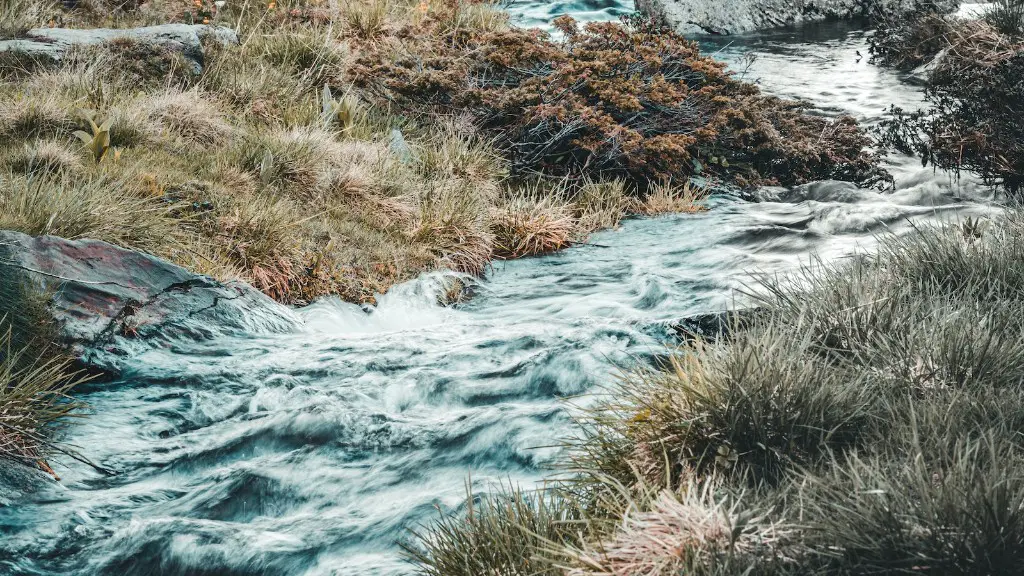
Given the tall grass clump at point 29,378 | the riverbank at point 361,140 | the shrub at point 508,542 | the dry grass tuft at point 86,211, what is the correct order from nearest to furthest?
the shrub at point 508,542
the tall grass clump at point 29,378
the dry grass tuft at point 86,211
the riverbank at point 361,140

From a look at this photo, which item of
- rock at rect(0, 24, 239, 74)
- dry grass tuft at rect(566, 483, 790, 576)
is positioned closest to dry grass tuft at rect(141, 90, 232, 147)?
rock at rect(0, 24, 239, 74)

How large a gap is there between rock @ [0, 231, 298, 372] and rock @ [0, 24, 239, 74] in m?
4.20

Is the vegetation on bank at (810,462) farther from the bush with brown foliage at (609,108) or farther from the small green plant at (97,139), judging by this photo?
the bush with brown foliage at (609,108)

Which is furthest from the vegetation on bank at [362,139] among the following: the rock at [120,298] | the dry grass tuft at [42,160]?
the rock at [120,298]

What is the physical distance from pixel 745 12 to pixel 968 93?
7.31 m

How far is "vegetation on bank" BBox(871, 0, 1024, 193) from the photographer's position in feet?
28.8

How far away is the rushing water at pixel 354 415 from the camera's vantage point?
3.48 meters

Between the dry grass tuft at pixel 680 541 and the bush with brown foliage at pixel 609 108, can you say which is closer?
the dry grass tuft at pixel 680 541

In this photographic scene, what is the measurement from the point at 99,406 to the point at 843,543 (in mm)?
3882

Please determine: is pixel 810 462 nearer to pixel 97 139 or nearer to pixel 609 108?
pixel 97 139

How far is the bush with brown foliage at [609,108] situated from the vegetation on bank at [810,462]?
5.09 metres

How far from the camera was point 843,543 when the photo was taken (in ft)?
7.89

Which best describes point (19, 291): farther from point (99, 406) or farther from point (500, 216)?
point (500, 216)

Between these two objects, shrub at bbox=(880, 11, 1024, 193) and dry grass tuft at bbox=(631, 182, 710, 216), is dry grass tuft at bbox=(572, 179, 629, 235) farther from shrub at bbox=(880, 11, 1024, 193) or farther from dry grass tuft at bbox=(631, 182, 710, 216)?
shrub at bbox=(880, 11, 1024, 193)
